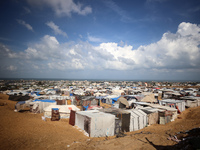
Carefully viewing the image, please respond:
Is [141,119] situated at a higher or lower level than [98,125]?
lower

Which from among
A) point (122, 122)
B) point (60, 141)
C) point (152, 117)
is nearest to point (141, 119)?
point (152, 117)

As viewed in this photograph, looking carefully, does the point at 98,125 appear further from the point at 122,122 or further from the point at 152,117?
the point at 152,117

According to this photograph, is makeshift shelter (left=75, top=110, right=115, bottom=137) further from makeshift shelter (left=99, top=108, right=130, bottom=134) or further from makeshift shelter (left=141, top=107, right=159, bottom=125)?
makeshift shelter (left=141, top=107, right=159, bottom=125)

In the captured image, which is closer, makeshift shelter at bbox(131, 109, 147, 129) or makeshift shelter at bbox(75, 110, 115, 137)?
makeshift shelter at bbox(75, 110, 115, 137)

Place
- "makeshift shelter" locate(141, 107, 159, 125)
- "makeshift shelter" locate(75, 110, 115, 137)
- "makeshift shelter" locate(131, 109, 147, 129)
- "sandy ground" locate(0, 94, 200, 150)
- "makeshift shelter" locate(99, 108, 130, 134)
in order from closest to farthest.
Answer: "sandy ground" locate(0, 94, 200, 150) → "makeshift shelter" locate(75, 110, 115, 137) → "makeshift shelter" locate(99, 108, 130, 134) → "makeshift shelter" locate(131, 109, 147, 129) → "makeshift shelter" locate(141, 107, 159, 125)

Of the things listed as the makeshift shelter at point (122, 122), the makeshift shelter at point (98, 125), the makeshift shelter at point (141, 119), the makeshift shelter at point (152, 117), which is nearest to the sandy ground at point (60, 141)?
the makeshift shelter at point (98, 125)

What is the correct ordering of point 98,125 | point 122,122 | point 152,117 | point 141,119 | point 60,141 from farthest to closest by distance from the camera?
point 152,117 → point 141,119 → point 122,122 → point 98,125 → point 60,141

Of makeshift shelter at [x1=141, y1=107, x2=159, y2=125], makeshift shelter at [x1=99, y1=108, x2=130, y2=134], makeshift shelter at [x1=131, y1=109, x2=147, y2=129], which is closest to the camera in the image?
makeshift shelter at [x1=99, y1=108, x2=130, y2=134]

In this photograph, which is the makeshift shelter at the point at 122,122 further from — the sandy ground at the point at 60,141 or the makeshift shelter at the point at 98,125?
the sandy ground at the point at 60,141


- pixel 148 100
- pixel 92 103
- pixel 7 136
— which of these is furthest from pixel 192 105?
pixel 7 136

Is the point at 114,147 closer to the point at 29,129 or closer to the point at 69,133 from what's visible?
the point at 69,133

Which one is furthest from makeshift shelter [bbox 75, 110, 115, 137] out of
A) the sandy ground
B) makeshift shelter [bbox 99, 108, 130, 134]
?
the sandy ground

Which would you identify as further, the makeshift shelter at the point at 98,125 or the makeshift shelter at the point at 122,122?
the makeshift shelter at the point at 122,122

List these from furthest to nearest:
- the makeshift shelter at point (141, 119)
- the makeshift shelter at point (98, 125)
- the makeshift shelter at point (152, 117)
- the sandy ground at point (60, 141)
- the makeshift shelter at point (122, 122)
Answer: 1. the makeshift shelter at point (152, 117)
2. the makeshift shelter at point (141, 119)
3. the makeshift shelter at point (122, 122)
4. the makeshift shelter at point (98, 125)
5. the sandy ground at point (60, 141)
